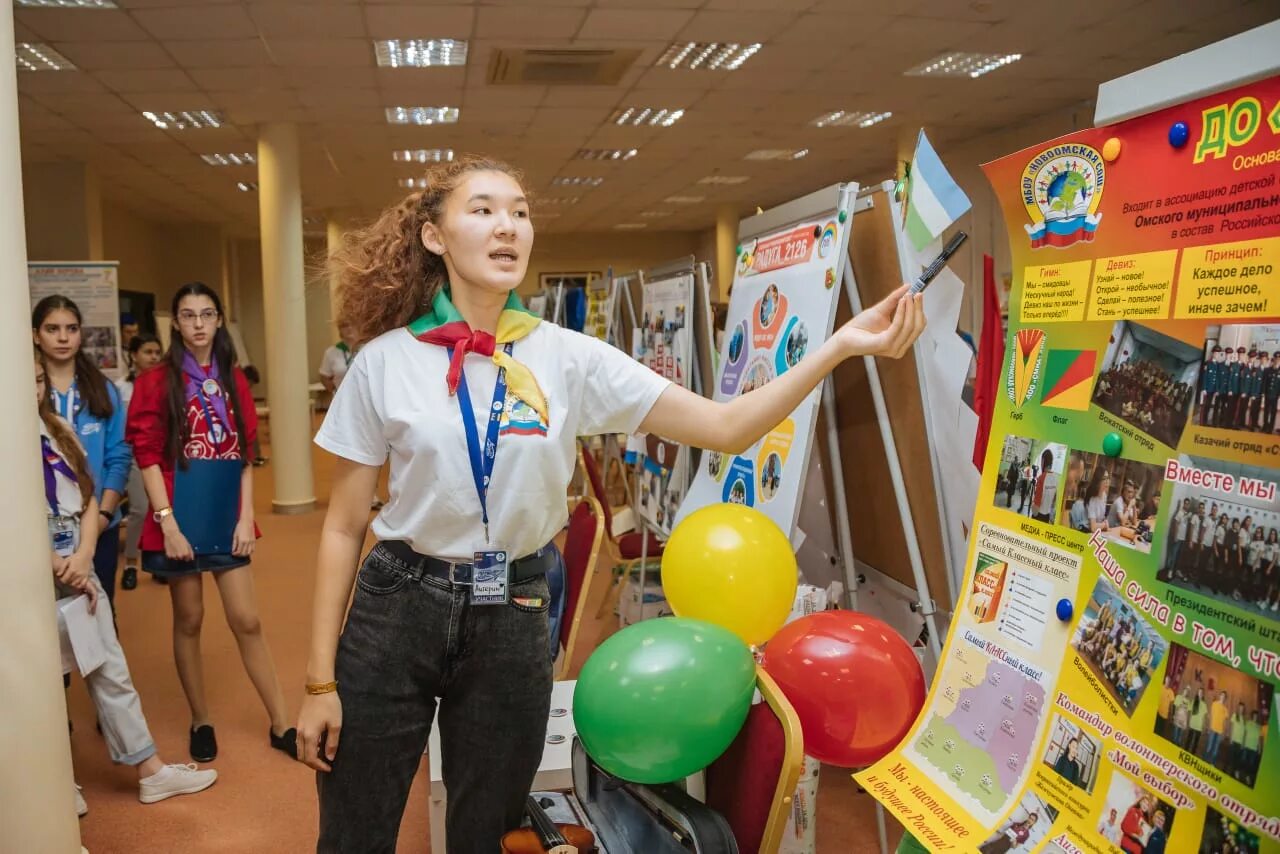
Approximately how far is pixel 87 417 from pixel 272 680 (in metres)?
1.11

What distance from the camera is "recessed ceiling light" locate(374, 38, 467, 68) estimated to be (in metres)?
6.36

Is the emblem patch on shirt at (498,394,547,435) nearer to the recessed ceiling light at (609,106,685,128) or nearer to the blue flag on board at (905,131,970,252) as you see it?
the blue flag on board at (905,131,970,252)

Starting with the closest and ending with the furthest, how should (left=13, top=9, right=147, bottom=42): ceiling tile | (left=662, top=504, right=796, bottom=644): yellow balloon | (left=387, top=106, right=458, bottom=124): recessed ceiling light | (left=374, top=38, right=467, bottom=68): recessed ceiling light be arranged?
1. (left=662, top=504, right=796, bottom=644): yellow balloon
2. (left=13, top=9, right=147, bottom=42): ceiling tile
3. (left=374, top=38, right=467, bottom=68): recessed ceiling light
4. (left=387, top=106, right=458, bottom=124): recessed ceiling light

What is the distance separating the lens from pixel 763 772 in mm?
1545

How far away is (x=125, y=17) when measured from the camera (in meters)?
5.55

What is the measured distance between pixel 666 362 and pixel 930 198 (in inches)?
96.0

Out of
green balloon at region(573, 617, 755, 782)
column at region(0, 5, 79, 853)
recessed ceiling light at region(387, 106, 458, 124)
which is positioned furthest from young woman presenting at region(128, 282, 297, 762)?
recessed ceiling light at region(387, 106, 458, 124)

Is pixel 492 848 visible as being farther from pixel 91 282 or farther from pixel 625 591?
pixel 91 282

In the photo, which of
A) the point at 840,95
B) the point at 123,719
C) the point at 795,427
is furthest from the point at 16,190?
the point at 840,95

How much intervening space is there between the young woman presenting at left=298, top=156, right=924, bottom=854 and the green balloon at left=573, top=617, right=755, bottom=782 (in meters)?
0.12

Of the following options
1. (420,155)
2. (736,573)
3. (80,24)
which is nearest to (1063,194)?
(736,573)

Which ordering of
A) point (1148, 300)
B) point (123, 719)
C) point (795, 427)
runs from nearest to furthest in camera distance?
1. point (1148, 300)
2. point (795, 427)
3. point (123, 719)

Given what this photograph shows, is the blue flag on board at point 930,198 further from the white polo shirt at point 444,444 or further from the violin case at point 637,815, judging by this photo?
the violin case at point 637,815

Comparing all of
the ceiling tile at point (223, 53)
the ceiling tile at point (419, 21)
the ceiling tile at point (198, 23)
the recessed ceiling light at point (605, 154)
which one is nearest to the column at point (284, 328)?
the ceiling tile at point (223, 53)
